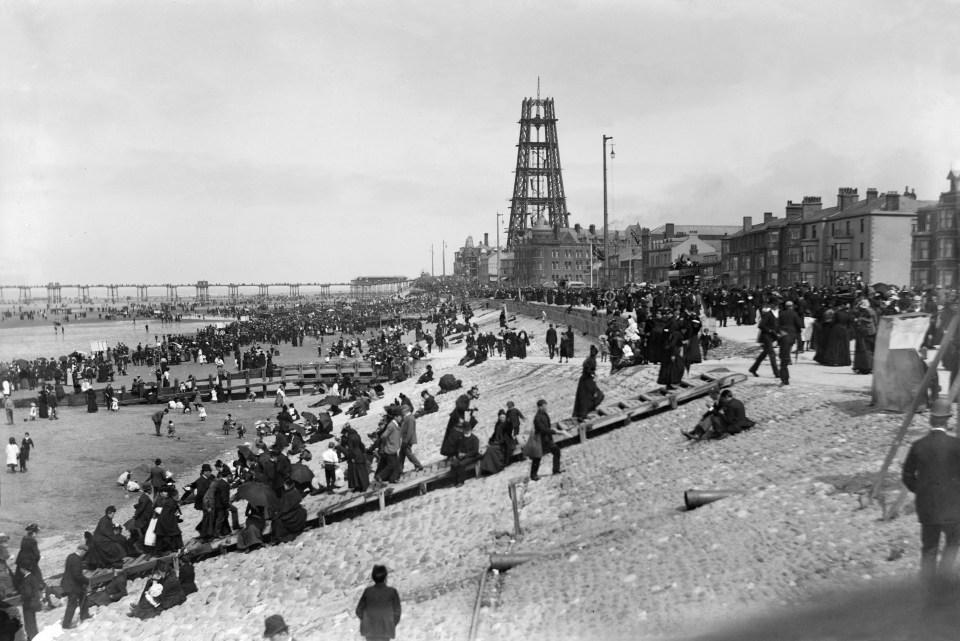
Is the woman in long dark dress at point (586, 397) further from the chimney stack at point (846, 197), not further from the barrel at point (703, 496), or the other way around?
the chimney stack at point (846, 197)

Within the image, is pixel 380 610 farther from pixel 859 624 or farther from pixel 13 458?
pixel 13 458

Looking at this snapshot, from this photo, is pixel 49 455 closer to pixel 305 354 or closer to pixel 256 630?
pixel 256 630

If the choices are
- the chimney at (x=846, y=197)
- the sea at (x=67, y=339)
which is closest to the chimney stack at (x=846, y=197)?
the chimney at (x=846, y=197)

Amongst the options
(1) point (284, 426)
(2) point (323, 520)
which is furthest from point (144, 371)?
(2) point (323, 520)

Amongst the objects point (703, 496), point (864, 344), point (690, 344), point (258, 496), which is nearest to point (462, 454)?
point (258, 496)

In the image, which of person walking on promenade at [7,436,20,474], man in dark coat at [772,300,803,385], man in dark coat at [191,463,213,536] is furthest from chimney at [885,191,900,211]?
person walking on promenade at [7,436,20,474]
